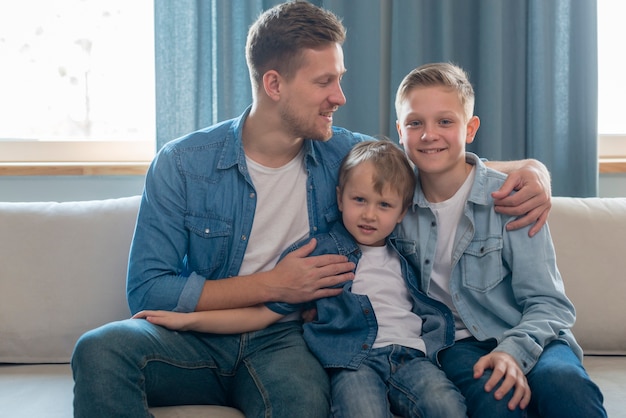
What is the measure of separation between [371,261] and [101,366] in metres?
0.70

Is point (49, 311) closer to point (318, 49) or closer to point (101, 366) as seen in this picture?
point (101, 366)

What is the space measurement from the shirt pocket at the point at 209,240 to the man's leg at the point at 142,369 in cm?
19

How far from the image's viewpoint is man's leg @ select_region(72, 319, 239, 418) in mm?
1550

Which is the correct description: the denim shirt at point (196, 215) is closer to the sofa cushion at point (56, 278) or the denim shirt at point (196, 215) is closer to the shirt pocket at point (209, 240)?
the shirt pocket at point (209, 240)

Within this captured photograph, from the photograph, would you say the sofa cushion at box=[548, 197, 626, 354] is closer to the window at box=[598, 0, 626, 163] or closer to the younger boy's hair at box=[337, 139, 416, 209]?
the younger boy's hair at box=[337, 139, 416, 209]

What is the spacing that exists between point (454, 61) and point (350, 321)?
118cm

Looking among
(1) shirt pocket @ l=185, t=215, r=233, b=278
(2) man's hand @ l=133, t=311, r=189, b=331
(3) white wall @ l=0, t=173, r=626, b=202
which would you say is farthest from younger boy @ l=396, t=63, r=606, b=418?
(3) white wall @ l=0, t=173, r=626, b=202

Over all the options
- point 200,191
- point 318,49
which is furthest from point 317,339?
point 318,49

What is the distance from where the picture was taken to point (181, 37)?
2.51 m

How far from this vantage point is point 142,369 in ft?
5.41

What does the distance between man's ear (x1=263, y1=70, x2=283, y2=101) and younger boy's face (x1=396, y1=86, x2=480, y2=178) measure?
0.34 m

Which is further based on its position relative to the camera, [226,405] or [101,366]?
[226,405]

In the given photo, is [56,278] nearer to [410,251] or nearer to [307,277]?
[307,277]

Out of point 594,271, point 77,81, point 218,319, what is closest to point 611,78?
point 594,271
